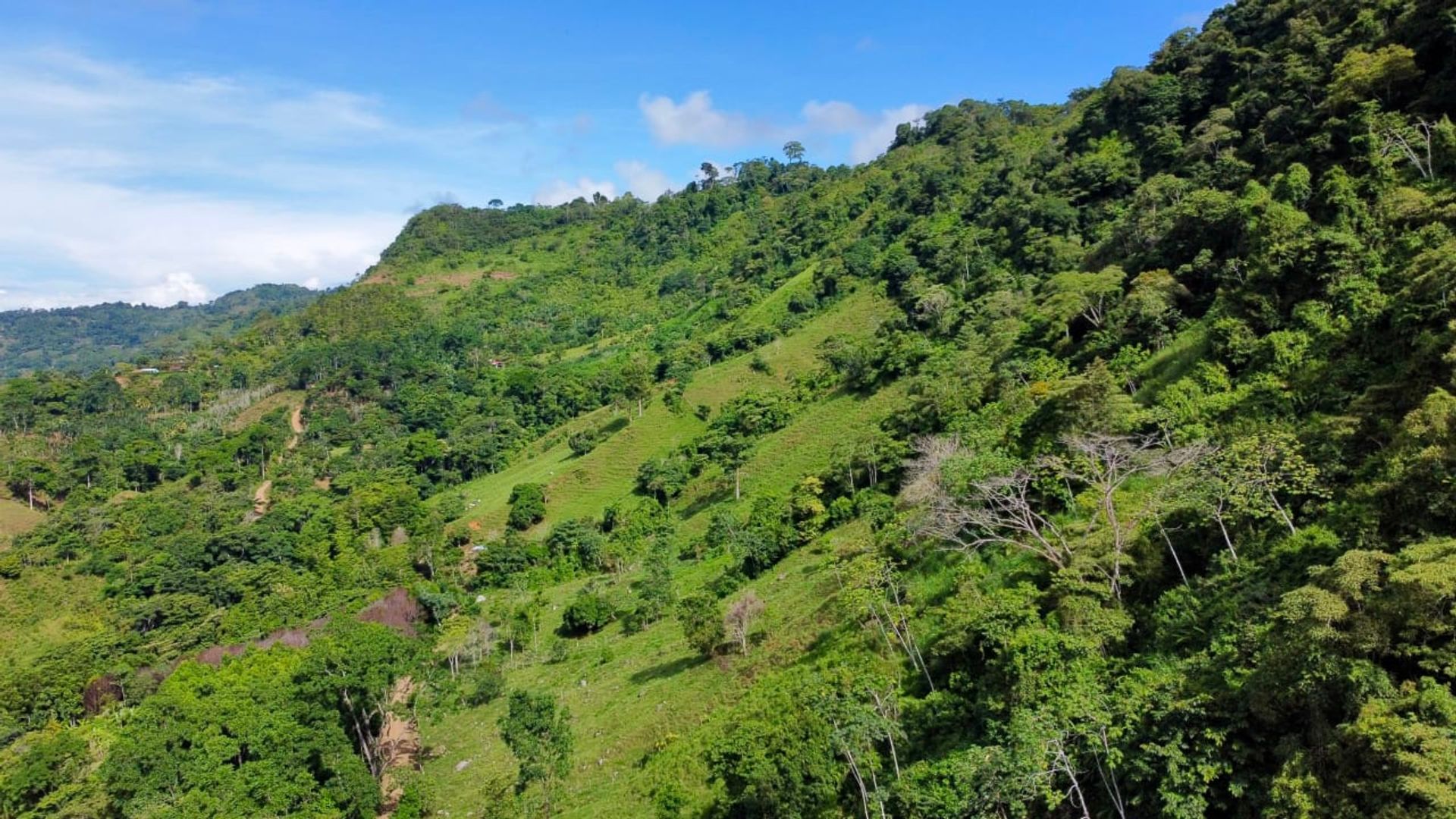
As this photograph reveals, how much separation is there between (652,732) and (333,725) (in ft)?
34.2

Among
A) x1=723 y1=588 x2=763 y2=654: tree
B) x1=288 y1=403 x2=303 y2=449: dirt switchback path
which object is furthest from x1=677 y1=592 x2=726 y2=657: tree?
x1=288 y1=403 x2=303 y2=449: dirt switchback path

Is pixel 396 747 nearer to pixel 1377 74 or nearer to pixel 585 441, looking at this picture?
pixel 585 441

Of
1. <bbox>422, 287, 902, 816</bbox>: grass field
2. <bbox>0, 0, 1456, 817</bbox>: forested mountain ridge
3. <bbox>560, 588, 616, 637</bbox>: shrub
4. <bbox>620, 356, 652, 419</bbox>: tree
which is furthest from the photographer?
<bbox>620, 356, 652, 419</bbox>: tree

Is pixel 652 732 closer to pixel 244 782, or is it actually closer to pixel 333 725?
pixel 333 725

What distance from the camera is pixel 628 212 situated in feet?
502

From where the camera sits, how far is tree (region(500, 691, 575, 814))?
21.5m

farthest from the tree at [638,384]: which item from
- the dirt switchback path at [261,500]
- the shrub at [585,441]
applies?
the dirt switchback path at [261,500]

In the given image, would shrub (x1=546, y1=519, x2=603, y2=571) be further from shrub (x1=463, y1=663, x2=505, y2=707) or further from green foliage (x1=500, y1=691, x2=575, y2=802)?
green foliage (x1=500, y1=691, x2=575, y2=802)

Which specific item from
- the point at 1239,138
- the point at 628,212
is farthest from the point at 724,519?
the point at 628,212

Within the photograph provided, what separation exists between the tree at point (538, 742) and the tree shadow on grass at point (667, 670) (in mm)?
5980

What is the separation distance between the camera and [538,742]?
21.9 m

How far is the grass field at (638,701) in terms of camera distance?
870 inches

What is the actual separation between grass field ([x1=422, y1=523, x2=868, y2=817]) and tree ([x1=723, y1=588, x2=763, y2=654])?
19.0 inches

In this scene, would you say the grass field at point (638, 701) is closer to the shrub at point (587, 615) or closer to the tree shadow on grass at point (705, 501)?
the shrub at point (587, 615)
